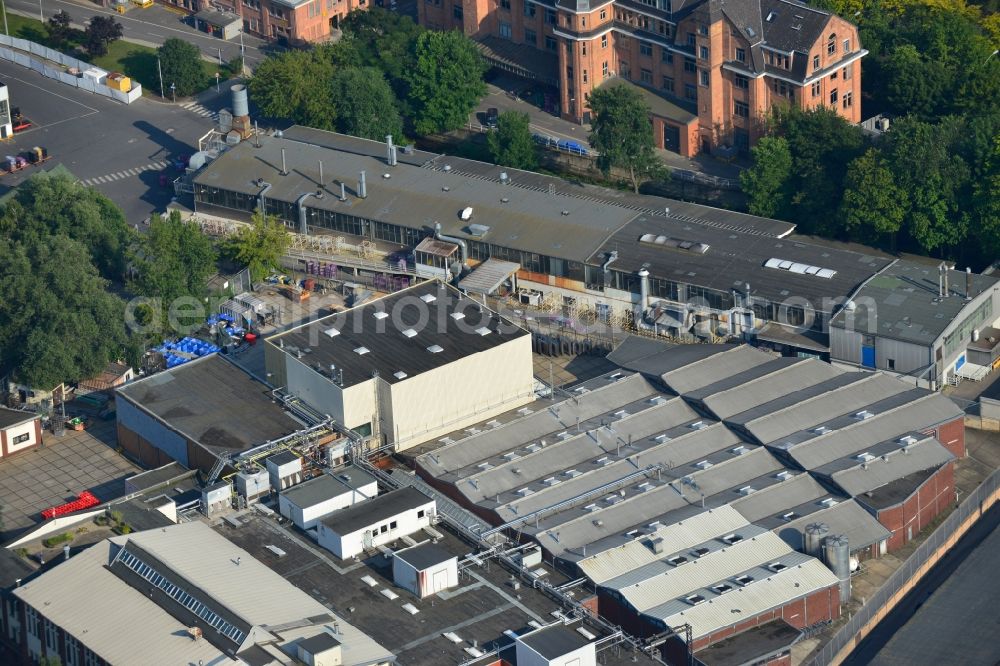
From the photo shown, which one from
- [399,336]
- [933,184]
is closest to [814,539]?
[399,336]

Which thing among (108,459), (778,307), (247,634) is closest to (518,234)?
(778,307)

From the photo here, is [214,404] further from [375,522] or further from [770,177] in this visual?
[770,177]

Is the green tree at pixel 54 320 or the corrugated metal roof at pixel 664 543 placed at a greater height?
the green tree at pixel 54 320

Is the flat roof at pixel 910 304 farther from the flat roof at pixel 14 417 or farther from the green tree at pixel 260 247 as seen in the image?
the flat roof at pixel 14 417

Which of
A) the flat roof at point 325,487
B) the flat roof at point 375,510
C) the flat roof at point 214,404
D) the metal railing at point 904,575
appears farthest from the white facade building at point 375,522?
the metal railing at point 904,575

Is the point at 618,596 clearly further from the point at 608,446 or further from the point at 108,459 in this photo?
the point at 108,459

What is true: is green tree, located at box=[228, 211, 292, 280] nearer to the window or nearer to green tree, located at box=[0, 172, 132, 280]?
green tree, located at box=[0, 172, 132, 280]
